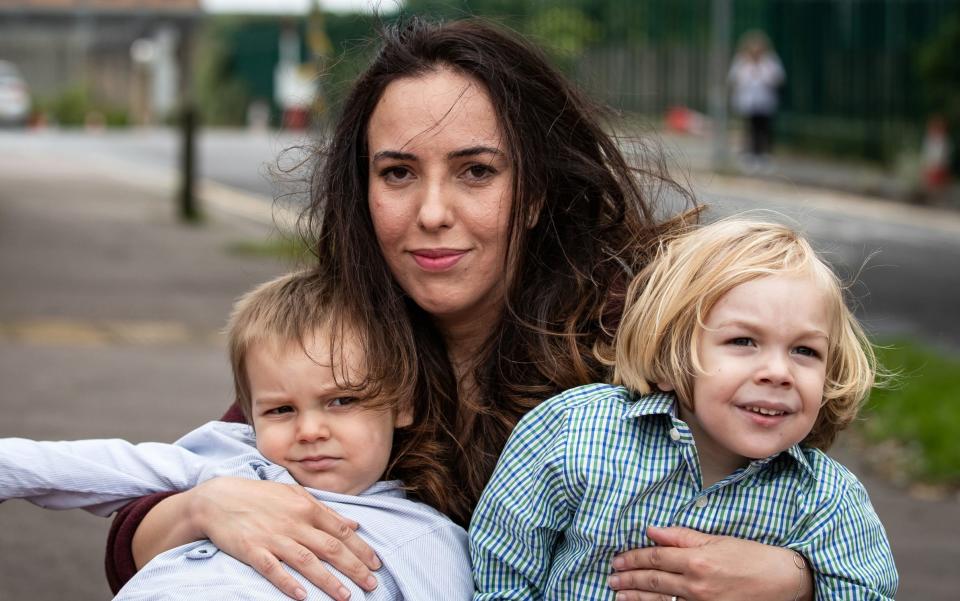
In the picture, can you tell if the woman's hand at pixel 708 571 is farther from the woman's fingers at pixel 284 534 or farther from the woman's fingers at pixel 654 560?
the woman's fingers at pixel 284 534

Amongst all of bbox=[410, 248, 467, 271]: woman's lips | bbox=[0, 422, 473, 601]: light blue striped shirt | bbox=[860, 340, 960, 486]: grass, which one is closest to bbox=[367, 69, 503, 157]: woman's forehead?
bbox=[410, 248, 467, 271]: woman's lips

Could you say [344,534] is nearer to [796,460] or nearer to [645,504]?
[645,504]

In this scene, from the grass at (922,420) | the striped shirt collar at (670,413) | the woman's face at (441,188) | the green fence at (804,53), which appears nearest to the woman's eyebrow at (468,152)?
the woman's face at (441,188)

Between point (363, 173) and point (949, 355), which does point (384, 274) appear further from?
point (949, 355)

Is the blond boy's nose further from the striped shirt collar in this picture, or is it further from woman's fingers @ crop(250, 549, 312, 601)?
woman's fingers @ crop(250, 549, 312, 601)

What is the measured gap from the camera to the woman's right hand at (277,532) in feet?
8.59

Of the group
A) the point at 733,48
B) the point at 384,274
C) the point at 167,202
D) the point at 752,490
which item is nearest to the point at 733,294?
the point at 752,490

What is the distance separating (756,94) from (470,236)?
58.3 feet

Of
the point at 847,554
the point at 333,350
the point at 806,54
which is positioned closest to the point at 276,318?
the point at 333,350

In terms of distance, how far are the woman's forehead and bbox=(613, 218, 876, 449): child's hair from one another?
476 millimetres

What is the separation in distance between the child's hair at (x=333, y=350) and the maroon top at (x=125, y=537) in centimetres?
27

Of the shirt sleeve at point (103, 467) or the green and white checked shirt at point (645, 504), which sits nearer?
the green and white checked shirt at point (645, 504)

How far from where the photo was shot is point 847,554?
261 centimetres

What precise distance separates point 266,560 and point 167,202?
13.9 metres
